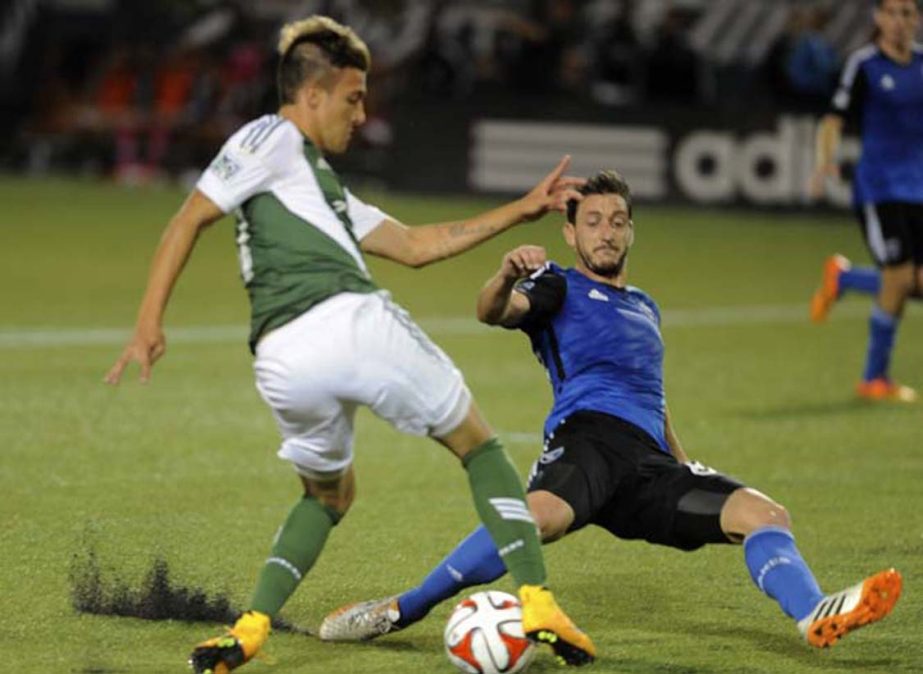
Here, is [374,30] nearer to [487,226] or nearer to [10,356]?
[10,356]

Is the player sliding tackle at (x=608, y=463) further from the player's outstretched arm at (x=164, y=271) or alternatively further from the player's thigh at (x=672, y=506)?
the player's outstretched arm at (x=164, y=271)

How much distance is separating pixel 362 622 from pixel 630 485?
985mm

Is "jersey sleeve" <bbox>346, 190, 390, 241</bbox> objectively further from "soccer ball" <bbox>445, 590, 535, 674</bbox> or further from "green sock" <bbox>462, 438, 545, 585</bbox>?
"soccer ball" <bbox>445, 590, 535, 674</bbox>

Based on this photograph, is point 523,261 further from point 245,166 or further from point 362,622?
point 362,622

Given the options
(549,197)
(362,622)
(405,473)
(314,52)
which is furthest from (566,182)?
(405,473)

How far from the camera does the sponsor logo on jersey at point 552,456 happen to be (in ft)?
22.1

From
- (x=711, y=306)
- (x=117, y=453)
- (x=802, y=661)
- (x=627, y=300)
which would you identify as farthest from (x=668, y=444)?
(x=711, y=306)

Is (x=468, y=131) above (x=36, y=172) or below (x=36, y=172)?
above

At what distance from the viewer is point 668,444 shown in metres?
6.95

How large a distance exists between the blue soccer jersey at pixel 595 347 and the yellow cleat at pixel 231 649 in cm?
150

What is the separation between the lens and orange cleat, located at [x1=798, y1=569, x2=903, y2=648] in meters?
5.78

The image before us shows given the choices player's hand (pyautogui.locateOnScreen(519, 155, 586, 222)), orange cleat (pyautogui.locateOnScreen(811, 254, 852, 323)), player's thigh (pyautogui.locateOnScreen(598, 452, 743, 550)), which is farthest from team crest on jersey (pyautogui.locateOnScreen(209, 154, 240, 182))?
orange cleat (pyautogui.locateOnScreen(811, 254, 852, 323))

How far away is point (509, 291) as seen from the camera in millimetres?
6547

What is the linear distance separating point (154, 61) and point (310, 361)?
25.3 metres
